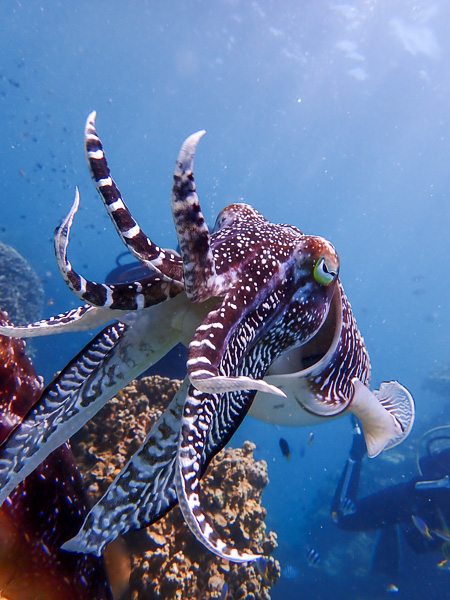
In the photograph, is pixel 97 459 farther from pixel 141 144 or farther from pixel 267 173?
pixel 141 144

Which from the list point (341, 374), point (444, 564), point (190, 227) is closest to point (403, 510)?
point (444, 564)

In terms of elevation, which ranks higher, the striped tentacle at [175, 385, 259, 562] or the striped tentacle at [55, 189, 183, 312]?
the striped tentacle at [55, 189, 183, 312]

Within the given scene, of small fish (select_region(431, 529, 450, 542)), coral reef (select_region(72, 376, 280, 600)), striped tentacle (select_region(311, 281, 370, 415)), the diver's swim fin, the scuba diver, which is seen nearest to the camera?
striped tentacle (select_region(311, 281, 370, 415))

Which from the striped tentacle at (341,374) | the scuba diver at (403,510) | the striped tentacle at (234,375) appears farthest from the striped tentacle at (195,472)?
the scuba diver at (403,510)

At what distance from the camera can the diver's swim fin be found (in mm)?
17703

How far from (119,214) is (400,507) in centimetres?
1884

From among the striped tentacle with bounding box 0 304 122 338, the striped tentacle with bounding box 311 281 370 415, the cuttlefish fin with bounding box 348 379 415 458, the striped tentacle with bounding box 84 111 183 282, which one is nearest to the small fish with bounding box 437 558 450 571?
A: the cuttlefish fin with bounding box 348 379 415 458

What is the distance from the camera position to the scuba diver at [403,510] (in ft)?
47.0

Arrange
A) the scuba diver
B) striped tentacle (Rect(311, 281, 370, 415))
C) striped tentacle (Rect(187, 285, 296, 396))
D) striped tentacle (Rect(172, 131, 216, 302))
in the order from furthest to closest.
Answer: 1. the scuba diver
2. striped tentacle (Rect(311, 281, 370, 415))
3. striped tentacle (Rect(172, 131, 216, 302))
4. striped tentacle (Rect(187, 285, 296, 396))

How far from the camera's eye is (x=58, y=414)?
1783 mm

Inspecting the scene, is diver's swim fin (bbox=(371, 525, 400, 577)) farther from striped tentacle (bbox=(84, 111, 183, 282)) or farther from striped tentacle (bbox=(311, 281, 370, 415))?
striped tentacle (bbox=(84, 111, 183, 282))

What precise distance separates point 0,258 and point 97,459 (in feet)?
72.3

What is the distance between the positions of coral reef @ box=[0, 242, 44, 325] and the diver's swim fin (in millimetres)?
21257

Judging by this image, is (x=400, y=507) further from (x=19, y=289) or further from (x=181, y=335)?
(x=19, y=289)
